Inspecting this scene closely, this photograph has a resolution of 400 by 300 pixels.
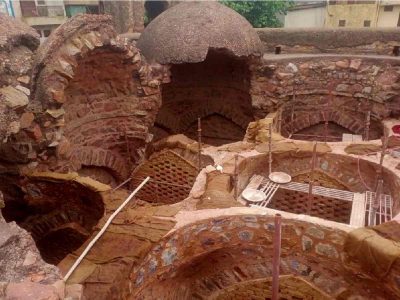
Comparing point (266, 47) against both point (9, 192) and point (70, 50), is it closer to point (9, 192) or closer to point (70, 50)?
point (70, 50)

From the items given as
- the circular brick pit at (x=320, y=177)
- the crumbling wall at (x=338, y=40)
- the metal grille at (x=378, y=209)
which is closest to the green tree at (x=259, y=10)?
the crumbling wall at (x=338, y=40)

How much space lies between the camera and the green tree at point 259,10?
1382 centimetres

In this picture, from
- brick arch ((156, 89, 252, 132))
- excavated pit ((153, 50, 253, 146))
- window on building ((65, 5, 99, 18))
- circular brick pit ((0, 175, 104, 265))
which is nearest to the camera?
circular brick pit ((0, 175, 104, 265))

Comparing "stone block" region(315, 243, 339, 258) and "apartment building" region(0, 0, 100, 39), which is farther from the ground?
"apartment building" region(0, 0, 100, 39)

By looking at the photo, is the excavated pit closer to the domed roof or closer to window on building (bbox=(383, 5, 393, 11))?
the domed roof

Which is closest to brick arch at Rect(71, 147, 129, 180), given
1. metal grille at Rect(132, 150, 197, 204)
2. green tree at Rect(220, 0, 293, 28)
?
metal grille at Rect(132, 150, 197, 204)

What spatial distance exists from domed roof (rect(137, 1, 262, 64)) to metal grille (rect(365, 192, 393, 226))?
3603 mm

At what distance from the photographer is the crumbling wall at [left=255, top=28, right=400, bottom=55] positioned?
8.24m

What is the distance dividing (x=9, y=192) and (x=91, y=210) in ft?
3.86

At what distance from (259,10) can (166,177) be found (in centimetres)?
984

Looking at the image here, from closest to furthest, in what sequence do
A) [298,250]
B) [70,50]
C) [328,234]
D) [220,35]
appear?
[328,234] → [298,250] → [70,50] → [220,35]

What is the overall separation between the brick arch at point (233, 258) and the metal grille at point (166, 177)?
205cm

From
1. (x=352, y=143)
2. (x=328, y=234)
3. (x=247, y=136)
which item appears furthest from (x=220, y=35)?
(x=328, y=234)

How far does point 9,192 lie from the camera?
5.11 meters
